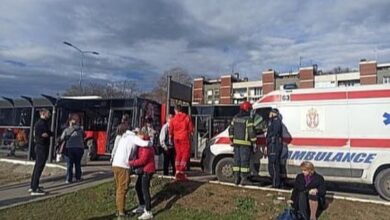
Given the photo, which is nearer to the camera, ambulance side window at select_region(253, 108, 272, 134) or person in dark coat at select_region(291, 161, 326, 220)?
person in dark coat at select_region(291, 161, 326, 220)

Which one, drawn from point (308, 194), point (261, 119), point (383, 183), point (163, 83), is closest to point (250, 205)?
point (308, 194)

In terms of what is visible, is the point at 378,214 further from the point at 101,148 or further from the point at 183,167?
the point at 101,148

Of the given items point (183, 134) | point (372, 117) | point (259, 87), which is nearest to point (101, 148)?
point (183, 134)

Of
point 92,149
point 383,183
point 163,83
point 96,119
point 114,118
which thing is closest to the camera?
point 383,183

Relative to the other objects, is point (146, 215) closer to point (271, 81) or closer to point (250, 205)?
point (250, 205)

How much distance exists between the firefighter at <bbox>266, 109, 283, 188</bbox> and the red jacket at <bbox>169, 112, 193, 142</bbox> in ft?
6.60

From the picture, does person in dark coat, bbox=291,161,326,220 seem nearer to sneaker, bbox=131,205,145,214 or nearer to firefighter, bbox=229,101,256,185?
firefighter, bbox=229,101,256,185

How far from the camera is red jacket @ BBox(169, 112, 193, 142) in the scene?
1115 cm

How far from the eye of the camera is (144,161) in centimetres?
867

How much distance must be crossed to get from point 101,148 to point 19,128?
400 centimetres

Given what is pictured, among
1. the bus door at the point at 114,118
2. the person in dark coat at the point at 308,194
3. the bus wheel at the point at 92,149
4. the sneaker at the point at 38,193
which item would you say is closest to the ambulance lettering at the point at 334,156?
the person in dark coat at the point at 308,194

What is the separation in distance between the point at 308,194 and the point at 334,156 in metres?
2.84

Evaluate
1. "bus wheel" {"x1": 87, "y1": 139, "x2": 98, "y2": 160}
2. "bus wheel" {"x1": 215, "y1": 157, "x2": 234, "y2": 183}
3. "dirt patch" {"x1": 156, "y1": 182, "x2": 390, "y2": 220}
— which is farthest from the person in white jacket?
"bus wheel" {"x1": 87, "y1": 139, "x2": 98, "y2": 160}

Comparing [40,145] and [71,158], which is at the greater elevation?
[40,145]
